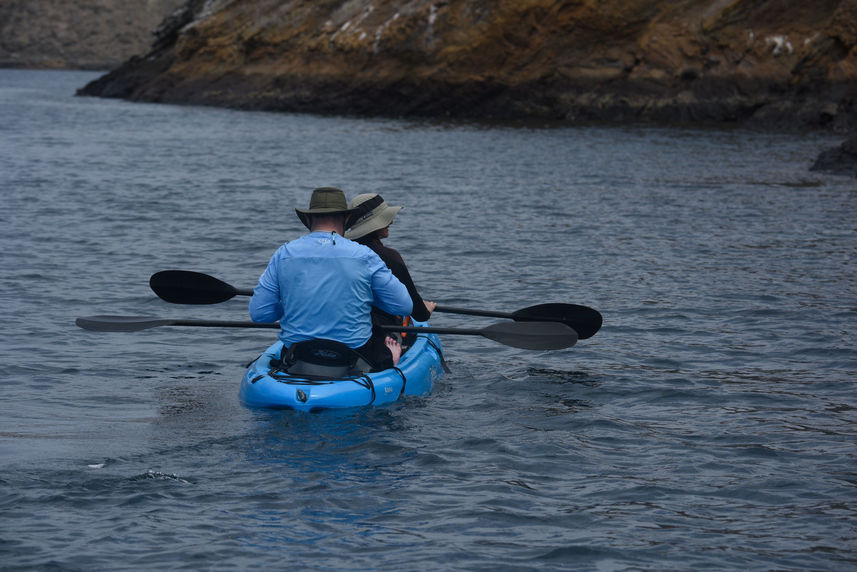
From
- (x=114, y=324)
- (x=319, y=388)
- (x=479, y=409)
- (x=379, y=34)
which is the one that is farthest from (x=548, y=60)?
(x=319, y=388)

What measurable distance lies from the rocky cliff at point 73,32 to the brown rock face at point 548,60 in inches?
3818

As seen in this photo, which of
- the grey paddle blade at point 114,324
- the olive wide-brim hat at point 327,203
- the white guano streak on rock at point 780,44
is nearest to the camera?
the olive wide-brim hat at point 327,203

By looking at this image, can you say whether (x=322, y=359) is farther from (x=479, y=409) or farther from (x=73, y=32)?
(x=73, y=32)

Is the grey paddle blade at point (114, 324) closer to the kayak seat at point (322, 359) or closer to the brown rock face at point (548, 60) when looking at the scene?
the kayak seat at point (322, 359)

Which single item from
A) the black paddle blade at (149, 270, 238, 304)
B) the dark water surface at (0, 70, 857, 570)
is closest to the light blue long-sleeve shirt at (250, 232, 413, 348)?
the dark water surface at (0, 70, 857, 570)

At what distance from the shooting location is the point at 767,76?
41906mm

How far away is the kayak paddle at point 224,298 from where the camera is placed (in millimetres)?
10344

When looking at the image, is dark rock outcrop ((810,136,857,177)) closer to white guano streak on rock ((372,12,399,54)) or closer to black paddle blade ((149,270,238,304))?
black paddle blade ((149,270,238,304))

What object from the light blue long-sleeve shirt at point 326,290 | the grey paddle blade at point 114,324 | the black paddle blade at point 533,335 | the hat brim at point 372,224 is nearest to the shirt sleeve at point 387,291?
the light blue long-sleeve shirt at point 326,290

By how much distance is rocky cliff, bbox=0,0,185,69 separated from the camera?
5699 inches

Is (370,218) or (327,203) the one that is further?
Result: (370,218)

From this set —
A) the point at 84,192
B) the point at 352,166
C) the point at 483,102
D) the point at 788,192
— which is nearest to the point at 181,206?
the point at 84,192

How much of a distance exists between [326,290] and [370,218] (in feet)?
3.09

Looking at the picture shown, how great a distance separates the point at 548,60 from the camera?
1836 inches
